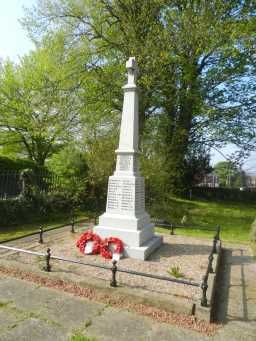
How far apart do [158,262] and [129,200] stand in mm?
1730

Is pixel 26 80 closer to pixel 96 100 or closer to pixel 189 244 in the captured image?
pixel 96 100

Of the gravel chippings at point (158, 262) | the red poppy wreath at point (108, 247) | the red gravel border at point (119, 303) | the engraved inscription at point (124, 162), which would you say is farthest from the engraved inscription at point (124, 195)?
the red gravel border at point (119, 303)

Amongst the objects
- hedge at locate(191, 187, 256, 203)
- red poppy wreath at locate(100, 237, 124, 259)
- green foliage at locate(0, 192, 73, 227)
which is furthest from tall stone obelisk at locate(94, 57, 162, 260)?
hedge at locate(191, 187, 256, 203)

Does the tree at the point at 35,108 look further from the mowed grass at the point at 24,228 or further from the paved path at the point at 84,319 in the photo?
the paved path at the point at 84,319

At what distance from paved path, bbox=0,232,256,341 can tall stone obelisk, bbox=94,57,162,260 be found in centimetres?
238

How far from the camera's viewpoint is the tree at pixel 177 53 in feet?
45.4

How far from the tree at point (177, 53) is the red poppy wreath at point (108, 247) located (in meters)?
6.91

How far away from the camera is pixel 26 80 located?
19.7 meters

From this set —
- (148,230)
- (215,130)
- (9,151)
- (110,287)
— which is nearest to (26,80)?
(9,151)

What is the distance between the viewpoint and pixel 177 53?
48.2 feet

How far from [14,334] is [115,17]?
16.7 metres

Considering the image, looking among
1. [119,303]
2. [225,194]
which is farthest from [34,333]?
[225,194]

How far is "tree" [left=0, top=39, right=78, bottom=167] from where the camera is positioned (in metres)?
16.9

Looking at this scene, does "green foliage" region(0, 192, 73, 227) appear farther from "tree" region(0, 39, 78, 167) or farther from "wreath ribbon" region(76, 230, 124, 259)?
"tree" region(0, 39, 78, 167)
